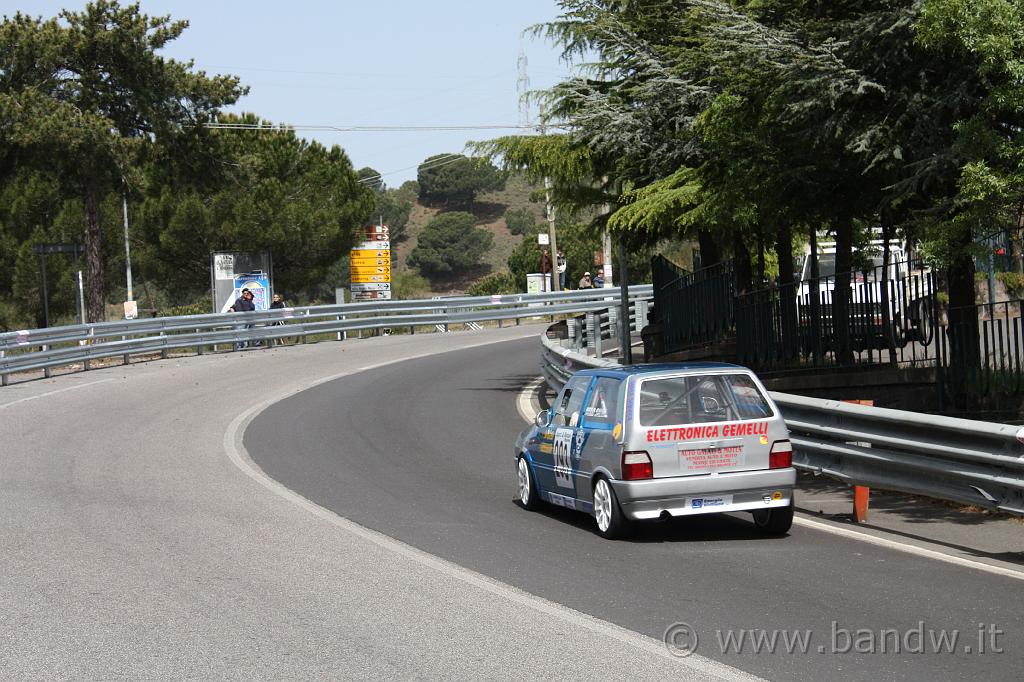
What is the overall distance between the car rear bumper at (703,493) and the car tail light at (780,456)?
0.24 feet

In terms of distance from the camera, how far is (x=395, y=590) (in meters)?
8.03

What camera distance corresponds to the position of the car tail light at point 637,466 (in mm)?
9594

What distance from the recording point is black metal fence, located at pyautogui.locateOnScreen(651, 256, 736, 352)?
20.2 meters

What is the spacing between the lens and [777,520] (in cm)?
980

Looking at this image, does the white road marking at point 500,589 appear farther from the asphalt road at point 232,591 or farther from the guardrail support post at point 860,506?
the guardrail support post at point 860,506

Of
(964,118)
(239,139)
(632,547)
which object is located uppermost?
(239,139)

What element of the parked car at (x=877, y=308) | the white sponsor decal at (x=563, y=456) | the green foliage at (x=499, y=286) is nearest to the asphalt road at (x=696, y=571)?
the white sponsor decal at (x=563, y=456)

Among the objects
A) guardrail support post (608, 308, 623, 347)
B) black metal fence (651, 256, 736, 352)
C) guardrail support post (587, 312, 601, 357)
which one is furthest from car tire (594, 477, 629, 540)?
guardrail support post (608, 308, 623, 347)

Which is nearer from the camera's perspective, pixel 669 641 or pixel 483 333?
pixel 669 641

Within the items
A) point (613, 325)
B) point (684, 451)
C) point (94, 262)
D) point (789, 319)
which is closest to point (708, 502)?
point (684, 451)

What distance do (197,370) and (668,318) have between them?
1053 cm

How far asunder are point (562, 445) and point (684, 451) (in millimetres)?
1494

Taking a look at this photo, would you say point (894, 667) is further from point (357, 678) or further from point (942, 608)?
point (357, 678)

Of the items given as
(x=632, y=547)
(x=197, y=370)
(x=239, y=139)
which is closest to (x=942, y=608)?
(x=632, y=547)
